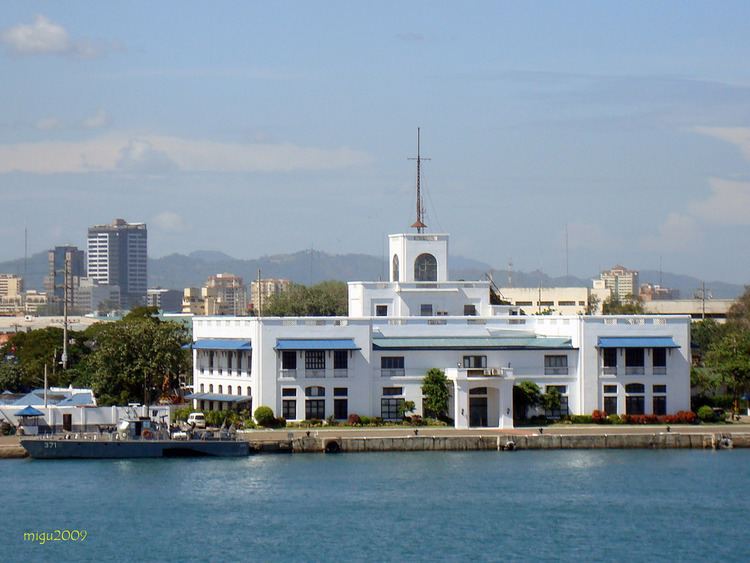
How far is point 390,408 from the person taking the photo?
81500 millimetres

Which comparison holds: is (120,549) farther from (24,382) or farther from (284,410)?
(24,382)

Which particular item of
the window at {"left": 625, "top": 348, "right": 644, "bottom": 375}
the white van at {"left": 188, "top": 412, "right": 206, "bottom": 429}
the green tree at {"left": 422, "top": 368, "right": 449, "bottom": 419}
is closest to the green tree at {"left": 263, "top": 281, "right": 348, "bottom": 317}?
the white van at {"left": 188, "top": 412, "right": 206, "bottom": 429}

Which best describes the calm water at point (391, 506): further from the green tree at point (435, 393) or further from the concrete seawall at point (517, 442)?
the green tree at point (435, 393)

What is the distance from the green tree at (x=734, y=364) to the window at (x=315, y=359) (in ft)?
72.1

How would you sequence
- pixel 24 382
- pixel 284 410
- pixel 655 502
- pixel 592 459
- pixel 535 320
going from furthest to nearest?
pixel 24 382
pixel 535 320
pixel 284 410
pixel 592 459
pixel 655 502

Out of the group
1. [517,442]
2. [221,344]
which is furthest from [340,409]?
[517,442]

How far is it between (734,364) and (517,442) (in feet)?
56.4

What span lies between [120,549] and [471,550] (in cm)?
1127

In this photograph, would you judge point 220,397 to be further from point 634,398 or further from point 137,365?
point 634,398

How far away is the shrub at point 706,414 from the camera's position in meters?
82.2

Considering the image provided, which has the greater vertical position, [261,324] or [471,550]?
[261,324]

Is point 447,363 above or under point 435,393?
above

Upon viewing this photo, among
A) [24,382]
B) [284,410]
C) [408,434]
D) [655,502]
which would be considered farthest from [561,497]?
[24,382]

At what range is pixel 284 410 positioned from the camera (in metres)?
80.5
